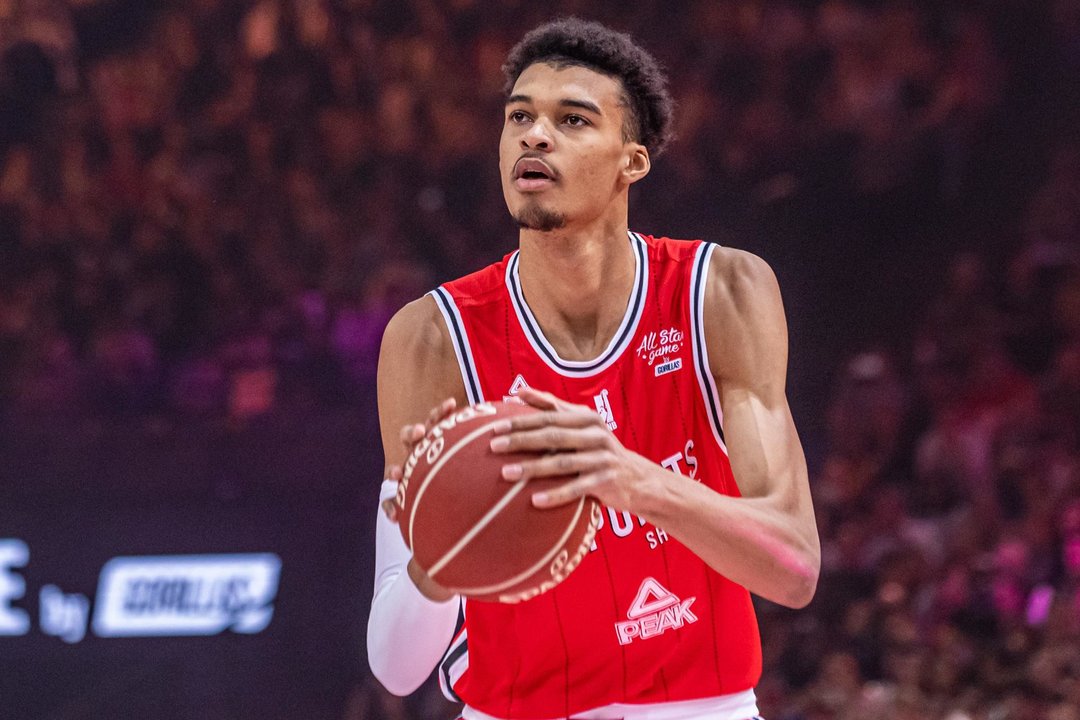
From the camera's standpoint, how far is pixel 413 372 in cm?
287

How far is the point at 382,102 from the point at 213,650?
9.63 ft

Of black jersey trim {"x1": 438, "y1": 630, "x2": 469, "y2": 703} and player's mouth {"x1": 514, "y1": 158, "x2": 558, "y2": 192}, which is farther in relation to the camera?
black jersey trim {"x1": 438, "y1": 630, "x2": 469, "y2": 703}

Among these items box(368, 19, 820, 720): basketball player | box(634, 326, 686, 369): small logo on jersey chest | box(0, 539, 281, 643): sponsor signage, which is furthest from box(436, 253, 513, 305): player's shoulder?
box(0, 539, 281, 643): sponsor signage

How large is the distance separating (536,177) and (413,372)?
499 mm

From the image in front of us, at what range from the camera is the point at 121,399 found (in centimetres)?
657

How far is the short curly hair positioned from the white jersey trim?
4.01 feet

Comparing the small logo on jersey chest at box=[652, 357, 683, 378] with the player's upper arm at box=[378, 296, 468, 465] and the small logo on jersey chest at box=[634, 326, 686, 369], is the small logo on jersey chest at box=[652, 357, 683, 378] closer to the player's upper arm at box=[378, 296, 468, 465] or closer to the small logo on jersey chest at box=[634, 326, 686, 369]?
the small logo on jersey chest at box=[634, 326, 686, 369]

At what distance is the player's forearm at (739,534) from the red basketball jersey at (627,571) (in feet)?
1.01

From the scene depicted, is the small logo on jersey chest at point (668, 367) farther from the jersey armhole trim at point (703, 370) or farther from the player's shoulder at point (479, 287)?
the player's shoulder at point (479, 287)

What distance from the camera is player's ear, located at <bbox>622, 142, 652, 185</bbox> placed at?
116 inches

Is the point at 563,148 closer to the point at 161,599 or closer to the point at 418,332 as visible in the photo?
the point at 418,332

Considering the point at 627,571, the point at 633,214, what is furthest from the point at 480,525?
the point at 633,214

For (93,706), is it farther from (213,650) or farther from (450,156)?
(450,156)

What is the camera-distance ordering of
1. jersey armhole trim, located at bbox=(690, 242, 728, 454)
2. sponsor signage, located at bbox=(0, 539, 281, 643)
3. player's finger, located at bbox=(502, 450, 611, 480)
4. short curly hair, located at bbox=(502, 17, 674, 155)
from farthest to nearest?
1. sponsor signage, located at bbox=(0, 539, 281, 643)
2. short curly hair, located at bbox=(502, 17, 674, 155)
3. jersey armhole trim, located at bbox=(690, 242, 728, 454)
4. player's finger, located at bbox=(502, 450, 611, 480)
